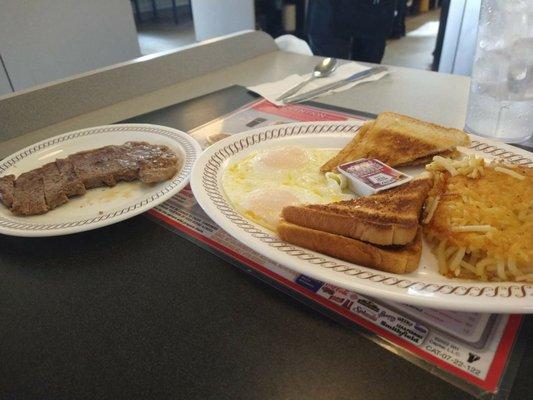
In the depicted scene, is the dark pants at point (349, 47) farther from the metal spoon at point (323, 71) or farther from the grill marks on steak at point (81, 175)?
the grill marks on steak at point (81, 175)

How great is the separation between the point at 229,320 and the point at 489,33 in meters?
1.17

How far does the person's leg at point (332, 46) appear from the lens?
2985 mm

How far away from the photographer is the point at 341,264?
2.00 ft

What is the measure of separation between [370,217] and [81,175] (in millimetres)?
779

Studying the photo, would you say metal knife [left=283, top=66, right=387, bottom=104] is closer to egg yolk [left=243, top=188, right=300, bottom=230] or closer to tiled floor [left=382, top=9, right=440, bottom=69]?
egg yolk [left=243, top=188, right=300, bottom=230]

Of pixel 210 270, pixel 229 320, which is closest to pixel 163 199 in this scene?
pixel 210 270

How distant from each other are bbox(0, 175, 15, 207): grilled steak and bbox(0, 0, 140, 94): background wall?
2355mm

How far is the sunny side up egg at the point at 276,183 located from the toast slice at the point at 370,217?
98 millimetres

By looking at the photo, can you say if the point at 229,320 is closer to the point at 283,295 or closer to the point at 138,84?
the point at 283,295

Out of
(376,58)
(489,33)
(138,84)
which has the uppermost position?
(489,33)

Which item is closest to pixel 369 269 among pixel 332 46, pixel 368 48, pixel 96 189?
pixel 96 189

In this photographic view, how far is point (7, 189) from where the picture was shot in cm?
92

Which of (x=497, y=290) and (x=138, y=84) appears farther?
(x=138, y=84)

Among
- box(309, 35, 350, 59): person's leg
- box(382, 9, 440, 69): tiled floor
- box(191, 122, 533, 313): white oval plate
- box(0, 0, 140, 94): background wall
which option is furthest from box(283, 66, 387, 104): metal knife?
box(382, 9, 440, 69): tiled floor
